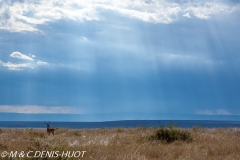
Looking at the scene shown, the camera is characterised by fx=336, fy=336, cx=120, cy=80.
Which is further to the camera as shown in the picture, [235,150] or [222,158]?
[235,150]

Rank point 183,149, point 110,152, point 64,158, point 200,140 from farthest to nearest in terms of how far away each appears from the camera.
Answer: point 200,140, point 183,149, point 110,152, point 64,158

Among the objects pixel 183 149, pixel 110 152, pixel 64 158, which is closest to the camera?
pixel 64 158

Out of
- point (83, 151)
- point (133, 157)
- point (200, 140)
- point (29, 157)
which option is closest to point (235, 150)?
point (200, 140)

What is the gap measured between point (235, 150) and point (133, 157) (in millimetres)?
6022

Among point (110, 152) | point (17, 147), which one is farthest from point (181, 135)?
point (17, 147)

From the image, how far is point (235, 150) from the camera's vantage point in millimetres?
15594

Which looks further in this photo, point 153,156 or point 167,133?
point 167,133

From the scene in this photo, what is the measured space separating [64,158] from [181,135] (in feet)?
34.3

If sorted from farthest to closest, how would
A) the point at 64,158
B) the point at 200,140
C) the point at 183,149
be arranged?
1. the point at 200,140
2. the point at 183,149
3. the point at 64,158

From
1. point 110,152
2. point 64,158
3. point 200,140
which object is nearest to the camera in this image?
point 64,158

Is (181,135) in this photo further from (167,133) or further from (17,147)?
(17,147)

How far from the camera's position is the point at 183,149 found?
49.3 feet

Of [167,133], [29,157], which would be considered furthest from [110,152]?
[167,133]

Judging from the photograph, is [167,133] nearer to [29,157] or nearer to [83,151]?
[83,151]
